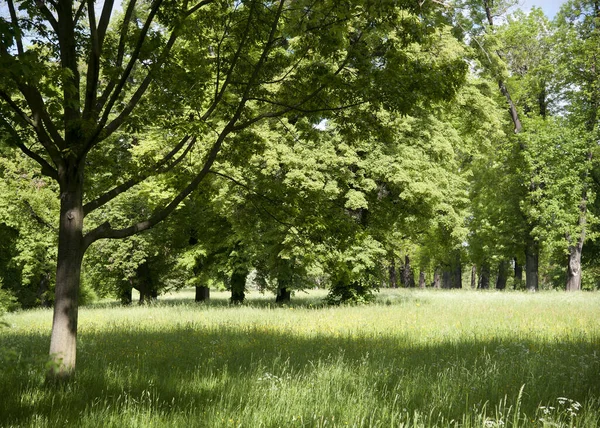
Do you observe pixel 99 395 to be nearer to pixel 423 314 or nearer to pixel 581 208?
pixel 423 314

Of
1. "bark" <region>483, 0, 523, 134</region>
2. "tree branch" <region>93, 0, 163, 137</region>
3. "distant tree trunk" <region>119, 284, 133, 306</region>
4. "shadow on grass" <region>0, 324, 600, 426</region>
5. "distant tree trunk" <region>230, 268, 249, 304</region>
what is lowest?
"distant tree trunk" <region>119, 284, 133, 306</region>

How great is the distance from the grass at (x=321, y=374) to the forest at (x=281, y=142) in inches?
44.5

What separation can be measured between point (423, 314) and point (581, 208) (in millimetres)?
17399

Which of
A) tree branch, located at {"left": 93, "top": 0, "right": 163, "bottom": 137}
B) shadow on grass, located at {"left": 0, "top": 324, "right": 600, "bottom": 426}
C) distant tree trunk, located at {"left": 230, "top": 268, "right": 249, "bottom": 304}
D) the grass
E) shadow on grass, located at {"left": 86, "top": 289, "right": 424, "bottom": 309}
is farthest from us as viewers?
distant tree trunk, located at {"left": 230, "top": 268, "right": 249, "bottom": 304}

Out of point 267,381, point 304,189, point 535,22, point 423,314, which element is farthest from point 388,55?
point 535,22

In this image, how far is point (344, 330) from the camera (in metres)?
11.9

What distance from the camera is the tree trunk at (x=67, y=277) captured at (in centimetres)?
636

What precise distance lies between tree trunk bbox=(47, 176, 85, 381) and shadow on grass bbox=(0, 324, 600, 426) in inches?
16.7

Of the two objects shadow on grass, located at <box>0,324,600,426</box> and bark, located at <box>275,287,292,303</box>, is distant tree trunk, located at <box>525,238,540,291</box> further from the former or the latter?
shadow on grass, located at <box>0,324,600,426</box>

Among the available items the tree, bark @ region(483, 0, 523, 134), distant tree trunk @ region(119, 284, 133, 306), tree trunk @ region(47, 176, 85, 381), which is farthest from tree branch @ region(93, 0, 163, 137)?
the tree

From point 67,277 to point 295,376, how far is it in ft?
10.8

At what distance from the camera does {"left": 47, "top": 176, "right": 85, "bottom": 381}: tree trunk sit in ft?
20.9

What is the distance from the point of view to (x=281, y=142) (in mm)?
17984

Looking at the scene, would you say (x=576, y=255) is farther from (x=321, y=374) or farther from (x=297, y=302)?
(x=321, y=374)
